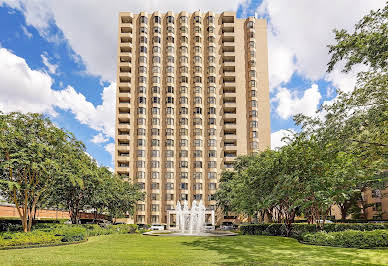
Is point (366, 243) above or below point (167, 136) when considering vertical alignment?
below

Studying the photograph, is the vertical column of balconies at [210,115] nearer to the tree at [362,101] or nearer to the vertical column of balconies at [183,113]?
the vertical column of balconies at [183,113]

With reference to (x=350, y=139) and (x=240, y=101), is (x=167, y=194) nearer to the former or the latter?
(x=240, y=101)

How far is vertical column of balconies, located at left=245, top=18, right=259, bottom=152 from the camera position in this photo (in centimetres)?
9150

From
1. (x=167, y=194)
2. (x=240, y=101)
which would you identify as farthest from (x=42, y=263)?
(x=240, y=101)

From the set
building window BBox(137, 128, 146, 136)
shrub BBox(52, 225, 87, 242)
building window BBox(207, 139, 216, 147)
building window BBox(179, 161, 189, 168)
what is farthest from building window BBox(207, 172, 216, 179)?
shrub BBox(52, 225, 87, 242)

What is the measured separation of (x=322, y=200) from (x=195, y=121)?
71.1m

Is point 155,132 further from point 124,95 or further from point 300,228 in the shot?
point 300,228

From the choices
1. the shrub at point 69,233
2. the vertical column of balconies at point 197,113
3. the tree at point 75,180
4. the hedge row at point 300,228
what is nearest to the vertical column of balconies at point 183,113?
the vertical column of balconies at point 197,113

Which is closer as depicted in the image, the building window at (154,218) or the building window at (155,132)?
the building window at (154,218)

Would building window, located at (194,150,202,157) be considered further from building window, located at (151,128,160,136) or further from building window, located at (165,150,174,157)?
building window, located at (151,128,160,136)

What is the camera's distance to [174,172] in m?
90.4

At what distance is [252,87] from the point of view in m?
94.2

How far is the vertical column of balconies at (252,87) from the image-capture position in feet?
300

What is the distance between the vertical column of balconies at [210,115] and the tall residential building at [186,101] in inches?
10.5
